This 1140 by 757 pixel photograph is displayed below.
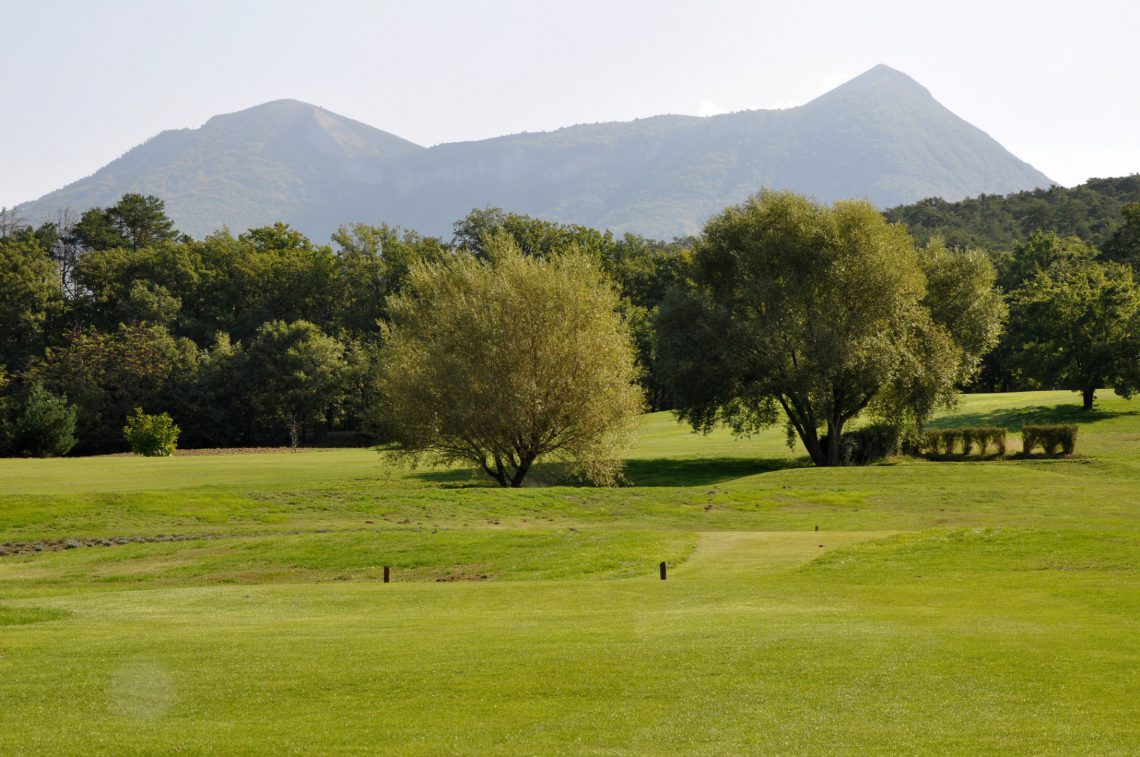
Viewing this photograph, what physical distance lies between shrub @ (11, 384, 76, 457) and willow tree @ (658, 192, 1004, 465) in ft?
160

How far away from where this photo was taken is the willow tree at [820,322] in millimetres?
56375

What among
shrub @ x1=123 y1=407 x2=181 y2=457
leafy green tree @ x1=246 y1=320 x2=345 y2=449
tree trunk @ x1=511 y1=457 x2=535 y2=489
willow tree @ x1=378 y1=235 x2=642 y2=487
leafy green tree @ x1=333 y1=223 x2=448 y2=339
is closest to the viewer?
willow tree @ x1=378 y1=235 x2=642 y2=487

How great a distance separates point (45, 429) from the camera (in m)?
81.6

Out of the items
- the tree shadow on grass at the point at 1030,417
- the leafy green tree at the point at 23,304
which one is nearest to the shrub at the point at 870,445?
the tree shadow on grass at the point at 1030,417

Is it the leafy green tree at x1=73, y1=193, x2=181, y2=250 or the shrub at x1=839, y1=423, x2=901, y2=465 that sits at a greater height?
the leafy green tree at x1=73, y1=193, x2=181, y2=250

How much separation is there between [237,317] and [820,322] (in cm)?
8130

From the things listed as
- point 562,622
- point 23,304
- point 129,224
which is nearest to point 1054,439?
point 562,622

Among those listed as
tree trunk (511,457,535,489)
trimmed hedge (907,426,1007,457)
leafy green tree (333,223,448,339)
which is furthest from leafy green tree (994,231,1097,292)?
tree trunk (511,457,535,489)

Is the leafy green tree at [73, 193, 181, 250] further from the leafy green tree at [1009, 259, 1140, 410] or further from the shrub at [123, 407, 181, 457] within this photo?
the leafy green tree at [1009, 259, 1140, 410]

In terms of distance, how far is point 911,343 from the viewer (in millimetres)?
57062

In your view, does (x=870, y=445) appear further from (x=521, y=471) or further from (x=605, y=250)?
(x=605, y=250)

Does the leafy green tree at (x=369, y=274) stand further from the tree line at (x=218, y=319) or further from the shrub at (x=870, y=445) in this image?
the shrub at (x=870, y=445)

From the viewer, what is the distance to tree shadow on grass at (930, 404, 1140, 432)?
74250 mm

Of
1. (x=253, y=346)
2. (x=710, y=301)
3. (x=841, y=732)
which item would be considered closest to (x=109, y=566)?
(x=841, y=732)
